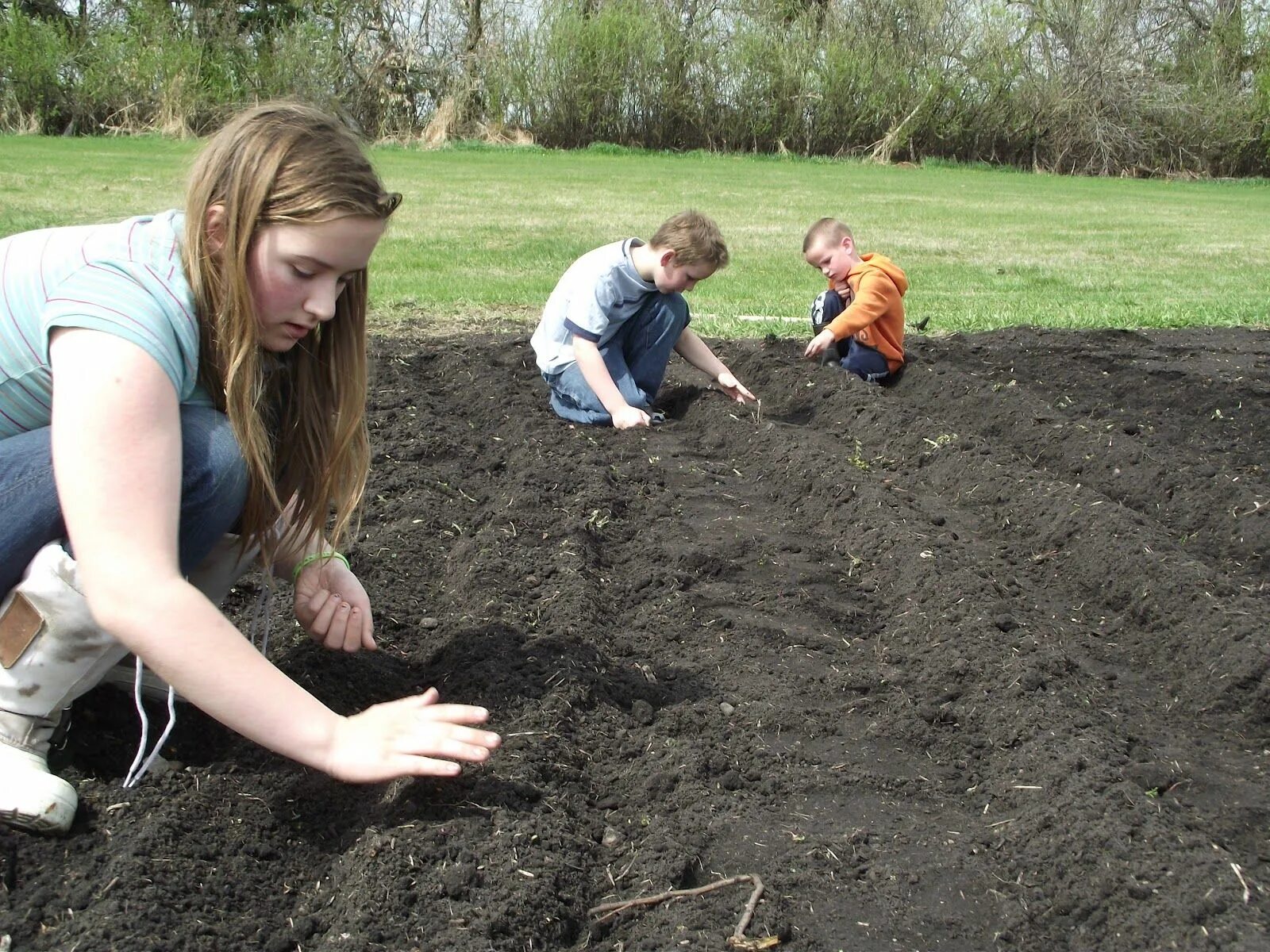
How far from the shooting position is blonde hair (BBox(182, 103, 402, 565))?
2.11 metres

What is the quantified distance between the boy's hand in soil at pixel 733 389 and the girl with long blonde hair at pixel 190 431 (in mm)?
3155

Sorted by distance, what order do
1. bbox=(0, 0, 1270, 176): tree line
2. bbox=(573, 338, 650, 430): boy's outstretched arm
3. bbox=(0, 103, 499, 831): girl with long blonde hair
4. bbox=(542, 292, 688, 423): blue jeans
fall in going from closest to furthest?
bbox=(0, 103, 499, 831): girl with long blonde hair, bbox=(573, 338, 650, 430): boy's outstretched arm, bbox=(542, 292, 688, 423): blue jeans, bbox=(0, 0, 1270, 176): tree line

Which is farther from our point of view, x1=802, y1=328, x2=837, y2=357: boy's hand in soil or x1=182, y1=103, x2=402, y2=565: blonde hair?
x1=802, y1=328, x2=837, y2=357: boy's hand in soil

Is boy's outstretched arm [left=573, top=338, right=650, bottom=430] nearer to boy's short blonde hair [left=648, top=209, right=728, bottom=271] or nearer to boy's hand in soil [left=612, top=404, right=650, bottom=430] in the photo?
boy's hand in soil [left=612, top=404, right=650, bottom=430]

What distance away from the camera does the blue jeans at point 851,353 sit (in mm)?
6234

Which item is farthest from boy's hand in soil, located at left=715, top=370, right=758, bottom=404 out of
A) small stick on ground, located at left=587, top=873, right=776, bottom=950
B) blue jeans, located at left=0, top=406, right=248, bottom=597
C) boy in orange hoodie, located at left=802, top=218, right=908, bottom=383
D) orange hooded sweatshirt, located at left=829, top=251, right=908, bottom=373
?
small stick on ground, located at left=587, top=873, right=776, bottom=950

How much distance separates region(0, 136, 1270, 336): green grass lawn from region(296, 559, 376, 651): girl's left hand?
90 cm

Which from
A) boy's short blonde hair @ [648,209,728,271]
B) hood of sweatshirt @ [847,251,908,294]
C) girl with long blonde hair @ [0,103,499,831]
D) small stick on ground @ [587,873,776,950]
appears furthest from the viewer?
hood of sweatshirt @ [847,251,908,294]

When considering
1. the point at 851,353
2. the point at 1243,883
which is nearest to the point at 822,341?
the point at 851,353

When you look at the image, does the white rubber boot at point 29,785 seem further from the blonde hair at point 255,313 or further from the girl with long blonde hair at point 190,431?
the blonde hair at point 255,313

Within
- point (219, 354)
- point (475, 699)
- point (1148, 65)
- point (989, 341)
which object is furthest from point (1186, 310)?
point (1148, 65)

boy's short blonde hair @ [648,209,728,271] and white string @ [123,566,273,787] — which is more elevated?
boy's short blonde hair @ [648,209,728,271]

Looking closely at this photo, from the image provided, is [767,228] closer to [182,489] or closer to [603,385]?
[603,385]

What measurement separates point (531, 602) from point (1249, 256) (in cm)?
1220
